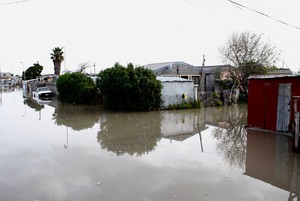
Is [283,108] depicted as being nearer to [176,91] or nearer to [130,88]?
[130,88]

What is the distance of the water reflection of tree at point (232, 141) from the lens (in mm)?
8633

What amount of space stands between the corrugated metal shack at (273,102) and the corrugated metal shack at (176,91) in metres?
9.08

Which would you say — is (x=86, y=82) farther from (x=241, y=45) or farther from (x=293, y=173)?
(x=293, y=173)

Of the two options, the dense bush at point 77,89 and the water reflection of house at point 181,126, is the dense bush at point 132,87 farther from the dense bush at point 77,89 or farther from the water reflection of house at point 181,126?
the dense bush at point 77,89

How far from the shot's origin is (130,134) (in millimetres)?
12328

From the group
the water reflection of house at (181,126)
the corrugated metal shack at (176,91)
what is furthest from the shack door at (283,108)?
the corrugated metal shack at (176,91)

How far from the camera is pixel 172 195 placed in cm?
580

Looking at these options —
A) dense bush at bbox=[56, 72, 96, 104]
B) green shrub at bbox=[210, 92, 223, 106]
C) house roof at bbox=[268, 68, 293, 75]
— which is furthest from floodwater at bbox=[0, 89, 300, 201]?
house roof at bbox=[268, 68, 293, 75]

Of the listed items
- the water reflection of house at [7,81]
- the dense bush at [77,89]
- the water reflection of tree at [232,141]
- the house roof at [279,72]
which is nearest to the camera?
the water reflection of tree at [232,141]

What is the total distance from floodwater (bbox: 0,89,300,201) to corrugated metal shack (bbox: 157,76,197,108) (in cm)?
772

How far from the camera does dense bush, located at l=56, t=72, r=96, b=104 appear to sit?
25578 millimetres

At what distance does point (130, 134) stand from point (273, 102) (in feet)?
20.1

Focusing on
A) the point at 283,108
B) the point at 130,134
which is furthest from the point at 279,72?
the point at 130,134

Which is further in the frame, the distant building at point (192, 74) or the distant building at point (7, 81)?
the distant building at point (7, 81)
